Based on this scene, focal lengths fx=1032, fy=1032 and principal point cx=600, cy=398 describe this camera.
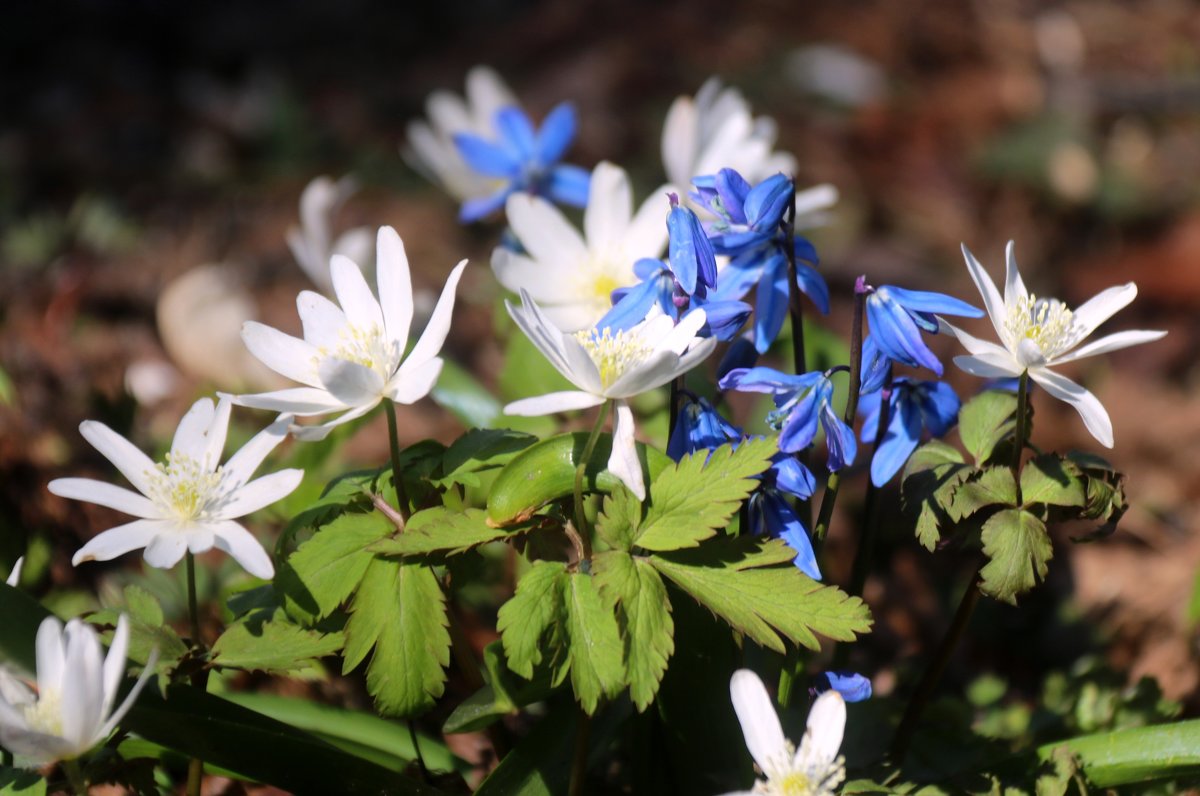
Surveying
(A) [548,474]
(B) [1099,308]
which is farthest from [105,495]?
(B) [1099,308]

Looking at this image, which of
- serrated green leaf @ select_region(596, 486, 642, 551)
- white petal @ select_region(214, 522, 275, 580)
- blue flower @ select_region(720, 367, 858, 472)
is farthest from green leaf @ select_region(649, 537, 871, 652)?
white petal @ select_region(214, 522, 275, 580)

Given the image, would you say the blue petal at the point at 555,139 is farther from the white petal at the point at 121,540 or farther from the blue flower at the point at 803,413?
the white petal at the point at 121,540

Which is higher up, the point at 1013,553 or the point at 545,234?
the point at 545,234

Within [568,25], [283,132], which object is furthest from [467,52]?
[283,132]

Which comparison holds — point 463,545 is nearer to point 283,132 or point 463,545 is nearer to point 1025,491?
point 1025,491

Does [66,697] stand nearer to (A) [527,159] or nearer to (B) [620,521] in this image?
(B) [620,521]

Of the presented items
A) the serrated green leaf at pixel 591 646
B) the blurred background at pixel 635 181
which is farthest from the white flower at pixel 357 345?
the blurred background at pixel 635 181
